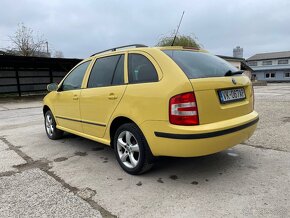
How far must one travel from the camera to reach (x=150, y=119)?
3.08 metres

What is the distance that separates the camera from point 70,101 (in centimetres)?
469

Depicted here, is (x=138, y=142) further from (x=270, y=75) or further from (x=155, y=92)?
(x=270, y=75)

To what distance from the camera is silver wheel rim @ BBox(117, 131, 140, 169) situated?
3.46 meters

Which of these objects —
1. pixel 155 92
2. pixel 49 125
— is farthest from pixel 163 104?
pixel 49 125

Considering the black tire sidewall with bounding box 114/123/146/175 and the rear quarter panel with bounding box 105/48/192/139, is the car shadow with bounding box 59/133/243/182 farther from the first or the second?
the rear quarter panel with bounding box 105/48/192/139

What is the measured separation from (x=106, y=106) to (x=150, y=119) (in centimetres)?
92

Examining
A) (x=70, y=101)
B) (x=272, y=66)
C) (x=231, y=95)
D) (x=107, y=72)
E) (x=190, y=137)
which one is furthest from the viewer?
(x=272, y=66)

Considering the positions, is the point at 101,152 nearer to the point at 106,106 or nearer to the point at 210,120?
the point at 106,106

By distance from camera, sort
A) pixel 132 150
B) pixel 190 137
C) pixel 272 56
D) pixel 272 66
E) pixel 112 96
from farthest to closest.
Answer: pixel 272 56 → pixel 272 66 → pixel 112 96 → pixel 132 150 → pixel 190 137

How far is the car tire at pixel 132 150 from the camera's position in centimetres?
328

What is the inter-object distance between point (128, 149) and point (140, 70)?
42.7 inches

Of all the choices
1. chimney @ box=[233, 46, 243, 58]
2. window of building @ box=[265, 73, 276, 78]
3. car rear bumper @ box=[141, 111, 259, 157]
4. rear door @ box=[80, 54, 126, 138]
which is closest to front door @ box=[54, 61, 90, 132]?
rear door @ box=[80, 54, 126, 138]

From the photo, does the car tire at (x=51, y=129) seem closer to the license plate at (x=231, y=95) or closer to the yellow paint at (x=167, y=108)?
the yellow paint at (x=167, y=108)

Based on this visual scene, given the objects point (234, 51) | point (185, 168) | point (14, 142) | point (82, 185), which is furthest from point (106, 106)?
point (234, 51)
